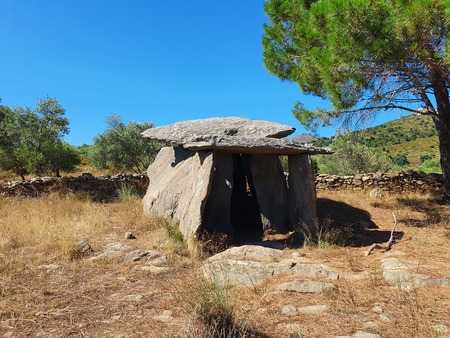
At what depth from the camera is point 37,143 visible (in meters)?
14.7

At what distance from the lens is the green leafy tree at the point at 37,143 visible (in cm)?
1313

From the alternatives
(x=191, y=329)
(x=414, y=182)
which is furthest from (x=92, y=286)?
(x=414, y=182)

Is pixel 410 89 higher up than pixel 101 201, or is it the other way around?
pixel 410 89

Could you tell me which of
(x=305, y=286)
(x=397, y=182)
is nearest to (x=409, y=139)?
(x=397, y=182)

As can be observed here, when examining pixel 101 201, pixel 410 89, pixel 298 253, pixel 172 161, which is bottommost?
pixel 298 253

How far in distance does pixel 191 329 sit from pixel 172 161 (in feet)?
20.8

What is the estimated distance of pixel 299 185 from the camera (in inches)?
268

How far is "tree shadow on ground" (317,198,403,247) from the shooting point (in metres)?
6.45

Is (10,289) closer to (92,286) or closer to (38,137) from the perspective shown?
(92,286)

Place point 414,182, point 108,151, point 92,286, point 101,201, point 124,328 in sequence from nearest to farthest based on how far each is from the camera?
point 124,328 → point 92,286 → point 101,201 → point 414,182 → point 108,151

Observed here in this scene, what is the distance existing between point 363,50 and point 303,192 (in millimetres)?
2848

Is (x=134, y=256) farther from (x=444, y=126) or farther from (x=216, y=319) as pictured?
(x=444, y=126)

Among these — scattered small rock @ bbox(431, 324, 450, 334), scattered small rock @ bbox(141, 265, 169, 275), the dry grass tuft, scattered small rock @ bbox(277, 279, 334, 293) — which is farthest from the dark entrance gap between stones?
scattered small rock @ bbox(431, 324, 450, 334)

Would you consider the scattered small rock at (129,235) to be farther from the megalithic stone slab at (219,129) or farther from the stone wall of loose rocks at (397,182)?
the stone wall of loose rocks at (397,182)
